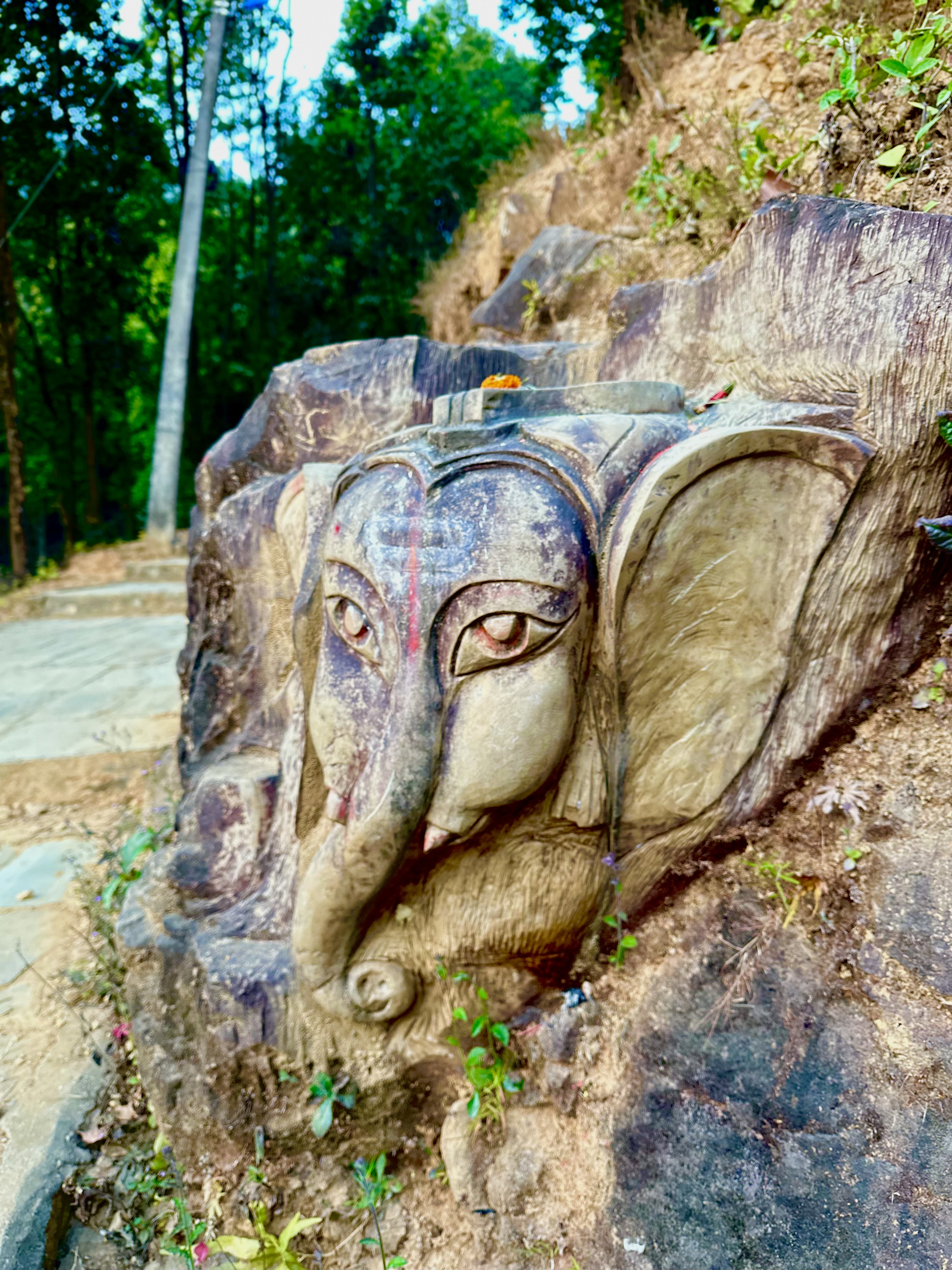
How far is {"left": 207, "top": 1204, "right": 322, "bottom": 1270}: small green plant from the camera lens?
1.62 metres

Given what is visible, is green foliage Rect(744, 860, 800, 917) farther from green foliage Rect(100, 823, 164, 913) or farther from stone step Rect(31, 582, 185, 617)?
stone step Rect(31, 582, 185, 617)

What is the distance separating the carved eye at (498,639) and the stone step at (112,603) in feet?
20.4

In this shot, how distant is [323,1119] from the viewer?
169cm

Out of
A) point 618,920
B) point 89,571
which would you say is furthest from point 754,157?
point 89,571

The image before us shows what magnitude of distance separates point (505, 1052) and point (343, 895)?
Answer: 53 cm

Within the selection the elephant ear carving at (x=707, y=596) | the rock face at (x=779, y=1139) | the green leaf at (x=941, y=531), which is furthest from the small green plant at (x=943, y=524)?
the rock face at (x=779, y=1139)

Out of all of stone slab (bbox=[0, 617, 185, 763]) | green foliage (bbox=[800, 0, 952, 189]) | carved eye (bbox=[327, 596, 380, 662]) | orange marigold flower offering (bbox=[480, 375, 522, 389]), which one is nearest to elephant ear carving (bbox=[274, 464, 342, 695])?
carved eye (bbox=[327, 596, 380, 662])

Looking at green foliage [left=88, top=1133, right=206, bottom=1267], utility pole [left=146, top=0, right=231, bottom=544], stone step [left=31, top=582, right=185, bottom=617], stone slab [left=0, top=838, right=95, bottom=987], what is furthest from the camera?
utility pole [left=146, top=0, right=231, bottom=544]

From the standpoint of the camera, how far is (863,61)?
2.74 m

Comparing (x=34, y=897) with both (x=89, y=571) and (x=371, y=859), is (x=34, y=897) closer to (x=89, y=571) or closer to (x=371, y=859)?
(x=371, y=859)

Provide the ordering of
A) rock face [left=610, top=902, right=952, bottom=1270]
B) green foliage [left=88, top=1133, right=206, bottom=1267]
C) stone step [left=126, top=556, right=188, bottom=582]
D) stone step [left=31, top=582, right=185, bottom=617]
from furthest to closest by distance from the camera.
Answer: stone step [left=126, top=556, right=188, bottom=582] < stone step [left=31, top=582, right=185, bottom=617] < green foliage [left=88, top=1133, right=206, bottom=1267] < rock face [left=610, top=902, right=952, bottom=1270]

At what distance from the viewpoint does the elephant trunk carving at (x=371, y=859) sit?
153 centimetres

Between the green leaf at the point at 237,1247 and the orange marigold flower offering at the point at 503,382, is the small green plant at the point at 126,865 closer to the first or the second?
the green leaf at the point at 237,1247

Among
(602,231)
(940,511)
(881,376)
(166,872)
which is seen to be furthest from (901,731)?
(602,231)
